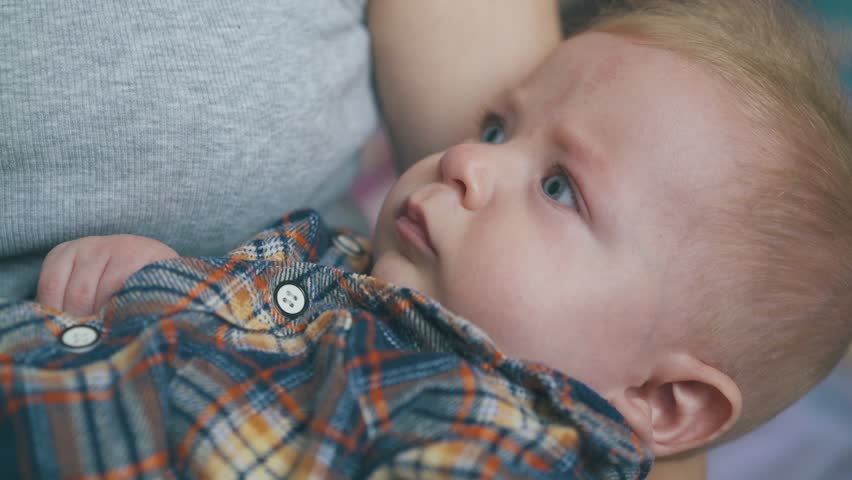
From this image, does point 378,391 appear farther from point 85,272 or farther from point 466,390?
point 85,272

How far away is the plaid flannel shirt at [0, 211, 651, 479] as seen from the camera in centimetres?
65

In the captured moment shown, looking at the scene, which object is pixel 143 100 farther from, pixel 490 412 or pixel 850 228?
pixel 850 228

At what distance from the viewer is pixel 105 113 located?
0.80m

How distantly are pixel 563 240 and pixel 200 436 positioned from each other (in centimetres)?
42

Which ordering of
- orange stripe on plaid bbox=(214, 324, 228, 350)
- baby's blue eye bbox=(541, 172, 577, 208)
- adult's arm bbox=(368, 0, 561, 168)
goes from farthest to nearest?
adult's arm bbox=(368, 0, 561, 168) → baby's blue eye bbox=(541, 172, 577, 208) → orange stripe on plaid bbox=(214, 324, 228, 350)

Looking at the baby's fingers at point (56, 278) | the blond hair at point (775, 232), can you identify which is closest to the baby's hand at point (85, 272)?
the baby's fingers at point (56, 278)

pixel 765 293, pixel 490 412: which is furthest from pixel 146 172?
pixel 765 293

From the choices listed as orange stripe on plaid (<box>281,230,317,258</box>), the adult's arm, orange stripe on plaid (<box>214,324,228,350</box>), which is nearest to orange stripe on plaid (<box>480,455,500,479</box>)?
orange stripe on plaid (<box>214,324,228,350</box>)

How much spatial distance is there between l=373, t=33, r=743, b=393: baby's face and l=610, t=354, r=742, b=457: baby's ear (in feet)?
0.11

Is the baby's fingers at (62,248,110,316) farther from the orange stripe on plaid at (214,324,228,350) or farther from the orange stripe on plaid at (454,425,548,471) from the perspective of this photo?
the orange stripe on plaid at (454,425,548,471)

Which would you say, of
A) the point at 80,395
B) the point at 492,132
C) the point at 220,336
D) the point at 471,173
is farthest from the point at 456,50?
the point at 80,395

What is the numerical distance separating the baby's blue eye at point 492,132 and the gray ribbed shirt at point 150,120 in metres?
0.22

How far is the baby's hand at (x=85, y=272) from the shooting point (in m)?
0.80

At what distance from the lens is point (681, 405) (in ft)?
2.81
